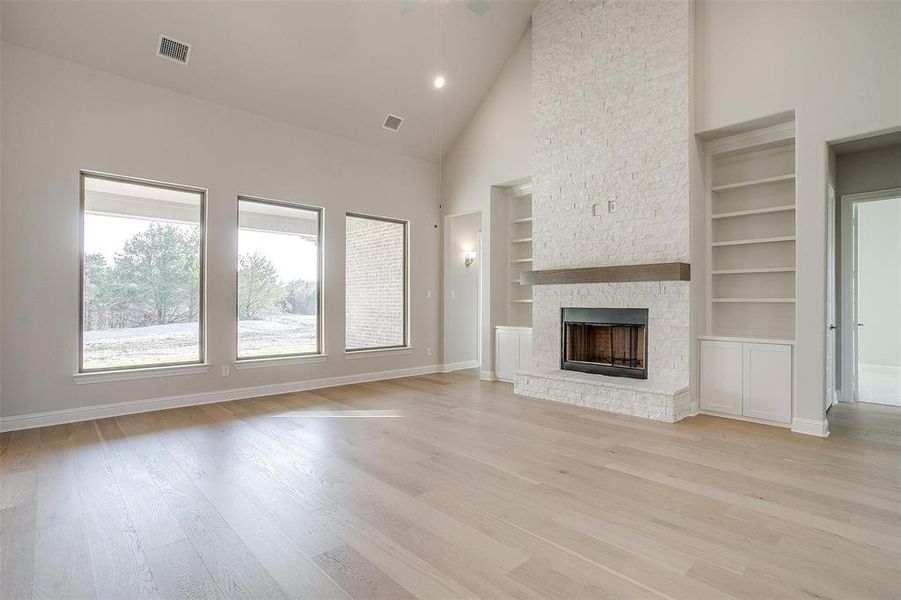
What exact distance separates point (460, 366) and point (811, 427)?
4.84 metres

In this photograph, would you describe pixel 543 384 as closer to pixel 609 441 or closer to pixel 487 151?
pixel 609 441

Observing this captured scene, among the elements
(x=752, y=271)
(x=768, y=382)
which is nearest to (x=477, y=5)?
(x=752, y=271)

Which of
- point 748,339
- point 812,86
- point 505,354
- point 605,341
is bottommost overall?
point 505,354

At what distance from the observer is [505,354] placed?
21.6ft

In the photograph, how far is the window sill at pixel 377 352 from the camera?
6.41 metres

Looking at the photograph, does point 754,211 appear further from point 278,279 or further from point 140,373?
point 140,373

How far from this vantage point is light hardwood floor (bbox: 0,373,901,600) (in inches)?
74.9

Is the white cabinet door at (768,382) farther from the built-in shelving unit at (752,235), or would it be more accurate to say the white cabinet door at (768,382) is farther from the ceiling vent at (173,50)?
the ceiling vent at (173,50)

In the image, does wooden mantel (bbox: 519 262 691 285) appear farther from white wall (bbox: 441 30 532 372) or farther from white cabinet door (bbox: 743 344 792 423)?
white wall (bbox: 441 30 532 372)

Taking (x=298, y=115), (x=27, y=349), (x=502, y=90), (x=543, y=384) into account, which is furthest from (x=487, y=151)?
(x=27, y=349)

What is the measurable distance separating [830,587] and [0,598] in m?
3.32

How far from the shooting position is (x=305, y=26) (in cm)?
486

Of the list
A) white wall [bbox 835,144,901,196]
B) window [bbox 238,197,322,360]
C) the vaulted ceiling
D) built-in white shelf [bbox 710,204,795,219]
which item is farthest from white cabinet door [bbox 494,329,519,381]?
white wall [bbox 835,144,901,196]

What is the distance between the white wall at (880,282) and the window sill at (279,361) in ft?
27.8
